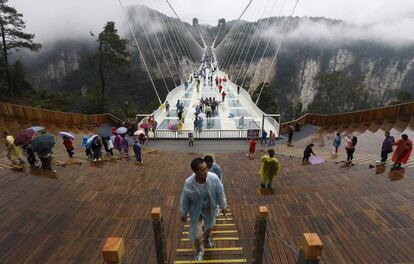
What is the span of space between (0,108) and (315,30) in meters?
152

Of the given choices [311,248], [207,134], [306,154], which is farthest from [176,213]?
[207,134]

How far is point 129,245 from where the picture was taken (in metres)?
3.98

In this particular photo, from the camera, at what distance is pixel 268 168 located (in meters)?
6.24

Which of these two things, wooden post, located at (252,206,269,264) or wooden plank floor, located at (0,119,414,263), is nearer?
wooden post, located at (252,206,269,264)

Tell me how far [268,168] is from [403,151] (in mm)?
3526

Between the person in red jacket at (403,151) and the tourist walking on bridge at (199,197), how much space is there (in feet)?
18.8

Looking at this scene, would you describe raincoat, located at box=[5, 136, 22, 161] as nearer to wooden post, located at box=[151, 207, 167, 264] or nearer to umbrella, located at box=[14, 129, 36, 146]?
umbrella, located at box=[14, 129, 36, 146]

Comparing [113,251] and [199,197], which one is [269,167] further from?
[113,251]

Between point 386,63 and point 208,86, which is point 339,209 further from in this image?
point 386,63

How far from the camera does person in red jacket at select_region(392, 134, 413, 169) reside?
6484 millimetres

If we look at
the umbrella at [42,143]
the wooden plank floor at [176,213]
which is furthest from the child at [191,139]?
the umbrella at [42,143]

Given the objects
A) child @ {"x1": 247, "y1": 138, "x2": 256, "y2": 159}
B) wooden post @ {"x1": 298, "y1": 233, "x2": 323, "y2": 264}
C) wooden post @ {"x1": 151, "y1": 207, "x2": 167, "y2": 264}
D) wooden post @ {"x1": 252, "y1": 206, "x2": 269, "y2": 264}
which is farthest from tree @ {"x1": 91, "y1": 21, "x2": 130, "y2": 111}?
wooden post @ {"x1": 298, "y1": 233, "x2": 323, "y2": 264}

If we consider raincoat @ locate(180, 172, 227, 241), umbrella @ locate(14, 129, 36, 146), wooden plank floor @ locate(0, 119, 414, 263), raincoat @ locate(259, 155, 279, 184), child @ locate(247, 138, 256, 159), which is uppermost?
raincoat @ locate(180, 172, 227, 241)

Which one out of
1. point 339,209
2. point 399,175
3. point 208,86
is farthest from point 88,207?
point 208,86
